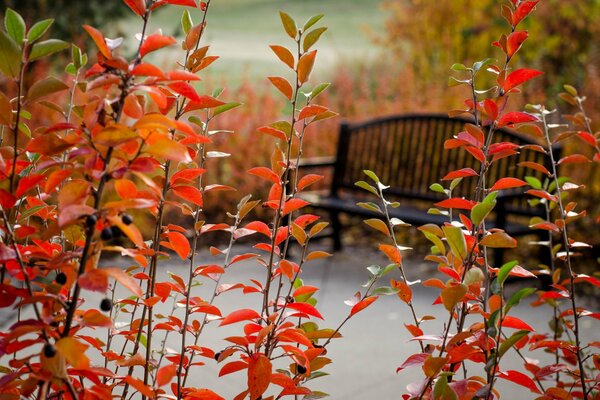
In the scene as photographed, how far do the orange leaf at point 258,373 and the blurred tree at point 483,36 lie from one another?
671cm

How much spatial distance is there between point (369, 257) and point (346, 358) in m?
2.06

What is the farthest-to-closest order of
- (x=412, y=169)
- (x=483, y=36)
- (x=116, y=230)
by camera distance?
(x=483, y=36) < (x=412, y=169) < (x=116, y=230)

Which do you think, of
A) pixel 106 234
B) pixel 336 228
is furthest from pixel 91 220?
pixel 336 228

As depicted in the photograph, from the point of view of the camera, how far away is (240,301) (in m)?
4.57

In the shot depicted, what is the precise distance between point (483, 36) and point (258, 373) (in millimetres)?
8704

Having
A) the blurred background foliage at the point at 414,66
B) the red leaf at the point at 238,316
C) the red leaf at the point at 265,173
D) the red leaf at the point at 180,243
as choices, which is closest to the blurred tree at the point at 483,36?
the blurred background foliage at the point at 414,66

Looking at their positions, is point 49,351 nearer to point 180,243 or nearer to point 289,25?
point 180,243

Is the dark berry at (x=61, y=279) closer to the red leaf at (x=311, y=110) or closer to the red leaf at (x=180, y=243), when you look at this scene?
the red leaf at (x=180, y=243)

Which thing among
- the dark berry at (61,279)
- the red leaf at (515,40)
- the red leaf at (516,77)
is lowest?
the dark berry at (61,279)

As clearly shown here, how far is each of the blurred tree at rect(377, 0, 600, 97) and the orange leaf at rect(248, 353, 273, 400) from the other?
22.0 ft

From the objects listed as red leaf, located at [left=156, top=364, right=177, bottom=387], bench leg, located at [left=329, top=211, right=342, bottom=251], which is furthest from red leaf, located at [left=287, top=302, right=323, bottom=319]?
bench leg, located at [left=329, top=211, right=342, bottom=251]

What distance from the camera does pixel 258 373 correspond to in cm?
152

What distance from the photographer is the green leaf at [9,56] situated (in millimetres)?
1180

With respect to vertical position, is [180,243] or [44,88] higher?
[44,88]
